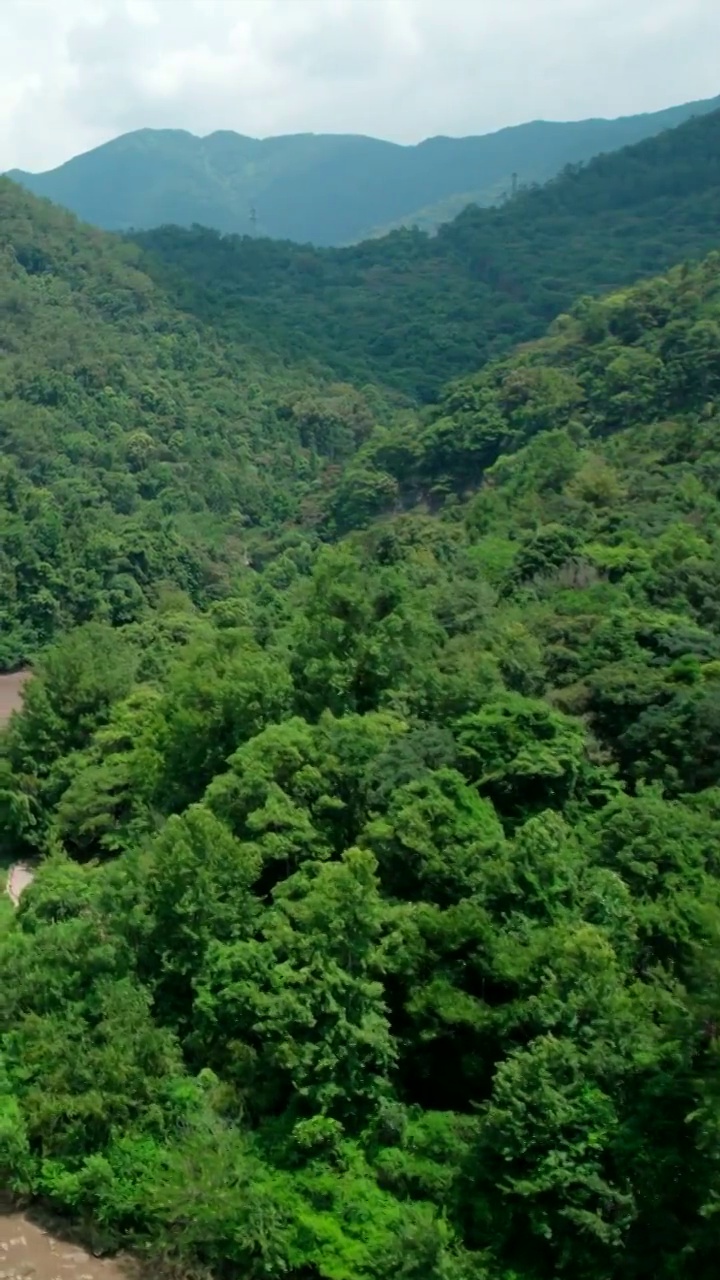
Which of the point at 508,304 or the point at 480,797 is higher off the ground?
the point at 508,304

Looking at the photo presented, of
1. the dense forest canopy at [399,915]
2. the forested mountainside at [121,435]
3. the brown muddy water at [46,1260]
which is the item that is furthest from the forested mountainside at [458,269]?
the brown muddy water at [46,1260]

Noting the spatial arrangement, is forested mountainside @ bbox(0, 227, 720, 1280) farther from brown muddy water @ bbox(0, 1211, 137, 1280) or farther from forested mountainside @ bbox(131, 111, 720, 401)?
forested mountainside @ bbox(131, 111, 720, 401)

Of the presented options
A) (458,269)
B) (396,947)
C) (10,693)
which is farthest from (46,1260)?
(458,269)

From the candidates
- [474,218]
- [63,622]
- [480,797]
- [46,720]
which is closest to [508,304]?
[474,218]

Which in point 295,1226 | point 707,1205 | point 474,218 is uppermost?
point 474,218

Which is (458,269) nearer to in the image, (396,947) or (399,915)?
(399,915)

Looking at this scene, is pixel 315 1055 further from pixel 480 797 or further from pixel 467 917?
pixel 480 797

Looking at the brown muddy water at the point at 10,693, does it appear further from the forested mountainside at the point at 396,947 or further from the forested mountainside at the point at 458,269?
the forested mountainside at the point at 458,269

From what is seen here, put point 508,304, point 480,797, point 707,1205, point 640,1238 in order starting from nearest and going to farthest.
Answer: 1. point 707,1205
2. point 640,1238
3. point 480,797
4. point 508,304
